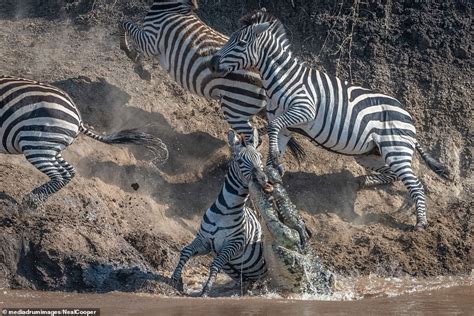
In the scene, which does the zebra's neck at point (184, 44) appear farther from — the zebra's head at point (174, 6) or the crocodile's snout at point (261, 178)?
the crocodile's snout at point (261, 178)

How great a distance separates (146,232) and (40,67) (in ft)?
11.1

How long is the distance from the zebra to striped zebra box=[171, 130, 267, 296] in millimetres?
1960

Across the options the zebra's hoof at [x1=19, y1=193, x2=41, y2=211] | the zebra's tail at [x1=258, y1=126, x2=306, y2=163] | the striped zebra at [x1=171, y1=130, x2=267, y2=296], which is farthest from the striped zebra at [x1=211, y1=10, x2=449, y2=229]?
the zebra's hoof at [x1=19, y1=193, x2=41, y2=211]

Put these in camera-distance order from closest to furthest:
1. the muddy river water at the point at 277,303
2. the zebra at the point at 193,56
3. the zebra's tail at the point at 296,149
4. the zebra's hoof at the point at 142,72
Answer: the muddy river water at the point at 277,303
the zebra at the point at 193,56
the zebra's tail at the point at 296,149
the zebra's hoof at the point at 142,72

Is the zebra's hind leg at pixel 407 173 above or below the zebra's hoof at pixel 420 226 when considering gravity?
above

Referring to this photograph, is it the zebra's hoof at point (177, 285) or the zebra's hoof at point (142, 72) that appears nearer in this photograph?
the zebra's hoof at point (177, 285)

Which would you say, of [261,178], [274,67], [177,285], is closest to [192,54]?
[274,67]

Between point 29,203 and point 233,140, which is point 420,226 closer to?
point 233,140

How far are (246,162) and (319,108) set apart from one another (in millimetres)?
2433

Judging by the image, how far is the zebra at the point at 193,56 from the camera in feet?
47.5

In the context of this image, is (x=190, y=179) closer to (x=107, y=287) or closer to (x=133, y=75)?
(x=133, y=75)

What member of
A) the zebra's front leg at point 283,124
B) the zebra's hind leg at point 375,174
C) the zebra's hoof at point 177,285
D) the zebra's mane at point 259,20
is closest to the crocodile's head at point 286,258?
the zebra's hoof at point 177,285

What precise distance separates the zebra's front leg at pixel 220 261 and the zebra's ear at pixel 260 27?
9.96 ft

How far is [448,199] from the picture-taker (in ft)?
50.4
